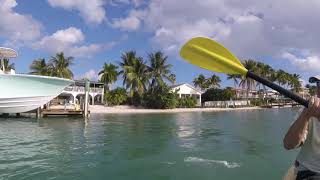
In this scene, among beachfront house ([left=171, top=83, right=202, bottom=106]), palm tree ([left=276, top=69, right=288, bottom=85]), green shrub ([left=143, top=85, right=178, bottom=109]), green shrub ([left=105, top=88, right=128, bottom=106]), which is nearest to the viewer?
green shrub ([left=105, top=88, right=128, bottom=106])

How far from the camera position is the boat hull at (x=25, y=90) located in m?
31.2

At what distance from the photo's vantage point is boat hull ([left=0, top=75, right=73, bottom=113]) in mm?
31188

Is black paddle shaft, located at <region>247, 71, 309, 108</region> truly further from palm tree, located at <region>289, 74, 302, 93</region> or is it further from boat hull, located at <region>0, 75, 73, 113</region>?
palm tree, located at <region>289, 74, 302, 93</region>

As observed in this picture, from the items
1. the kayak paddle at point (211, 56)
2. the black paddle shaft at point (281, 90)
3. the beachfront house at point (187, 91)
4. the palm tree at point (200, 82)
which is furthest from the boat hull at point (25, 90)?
the palm tree at point (200, 82)

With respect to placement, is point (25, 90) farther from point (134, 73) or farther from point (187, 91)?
point (187, 91)

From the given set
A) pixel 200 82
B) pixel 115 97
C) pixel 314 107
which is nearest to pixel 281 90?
pixel 314 107

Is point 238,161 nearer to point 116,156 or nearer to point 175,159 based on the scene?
point 175,159

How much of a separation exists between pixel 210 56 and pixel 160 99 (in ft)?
204

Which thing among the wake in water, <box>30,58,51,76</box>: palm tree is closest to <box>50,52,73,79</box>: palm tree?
<box>30,58,51,76</box>: palm tree

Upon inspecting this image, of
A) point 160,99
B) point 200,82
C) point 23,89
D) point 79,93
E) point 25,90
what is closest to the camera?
point 23,89

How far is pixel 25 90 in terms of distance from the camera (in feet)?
105

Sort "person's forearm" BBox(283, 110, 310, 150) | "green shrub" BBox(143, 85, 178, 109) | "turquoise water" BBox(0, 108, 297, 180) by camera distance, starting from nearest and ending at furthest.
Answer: "person's forearm" BBox(283, 110, 310, 150) → "turquoise water" BBox(0, 108, 297, 180) → "green shrub" BBox(143, 85, 178, 109)

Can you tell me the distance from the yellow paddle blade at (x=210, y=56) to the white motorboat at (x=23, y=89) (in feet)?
92.3

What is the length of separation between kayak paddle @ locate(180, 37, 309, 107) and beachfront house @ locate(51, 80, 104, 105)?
52282mm
